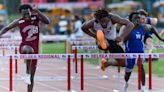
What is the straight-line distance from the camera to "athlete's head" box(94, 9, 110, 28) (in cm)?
1414

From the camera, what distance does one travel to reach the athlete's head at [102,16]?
557 inches

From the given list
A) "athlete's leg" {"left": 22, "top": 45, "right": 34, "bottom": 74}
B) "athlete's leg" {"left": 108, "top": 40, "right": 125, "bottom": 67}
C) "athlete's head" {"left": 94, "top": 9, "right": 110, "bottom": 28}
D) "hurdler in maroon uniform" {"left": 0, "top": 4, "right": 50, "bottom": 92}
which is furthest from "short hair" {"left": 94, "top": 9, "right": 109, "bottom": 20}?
"athlete's leg" {"left": 22, "top": 45, "right": 34, "bottom": 74}

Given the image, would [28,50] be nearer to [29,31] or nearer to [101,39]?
[29,31]

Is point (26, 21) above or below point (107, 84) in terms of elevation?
above

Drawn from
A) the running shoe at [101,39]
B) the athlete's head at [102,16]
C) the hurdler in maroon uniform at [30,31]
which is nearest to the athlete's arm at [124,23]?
the athlete's head at [102,16]

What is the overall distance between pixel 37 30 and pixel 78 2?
44.0 meters

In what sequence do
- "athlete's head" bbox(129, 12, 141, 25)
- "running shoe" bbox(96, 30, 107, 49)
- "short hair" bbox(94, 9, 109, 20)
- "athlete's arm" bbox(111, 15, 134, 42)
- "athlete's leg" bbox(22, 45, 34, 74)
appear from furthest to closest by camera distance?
1. "athlete's head" bbox(129, 12, 141, 25)
2. "athlete's leg" bbox(22, 45, 34, 74)
3. "athlete's arm" bbox(111, 15, 134, 42)
4. "short hair" bbox(94, 9, 109, 20)
5. "running shoe" bbox(96, 30, 107, 49)

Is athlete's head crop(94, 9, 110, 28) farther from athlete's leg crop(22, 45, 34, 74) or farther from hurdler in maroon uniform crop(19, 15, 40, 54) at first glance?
athlete's leg crop(22, 45, 34, 74)

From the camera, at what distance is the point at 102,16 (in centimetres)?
1418

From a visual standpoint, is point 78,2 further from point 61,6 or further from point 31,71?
point 31,71

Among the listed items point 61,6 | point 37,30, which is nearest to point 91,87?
point 37,30

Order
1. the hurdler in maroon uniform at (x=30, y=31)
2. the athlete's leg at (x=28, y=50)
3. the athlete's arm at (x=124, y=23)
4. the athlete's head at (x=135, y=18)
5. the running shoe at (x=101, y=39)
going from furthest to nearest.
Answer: the athlete's head at (x=135, y=18) < the hurdler in maroon uniform at (x=30, y=31) < the athlete's leg at (x=28, y=50) < the athlete's arm at (x=124, y=23) < the running shoe at (x=101, y=39)

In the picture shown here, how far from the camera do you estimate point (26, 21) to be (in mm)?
14633

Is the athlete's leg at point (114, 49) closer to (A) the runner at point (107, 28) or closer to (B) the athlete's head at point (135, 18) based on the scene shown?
(A) the runner at point (107, 28)
